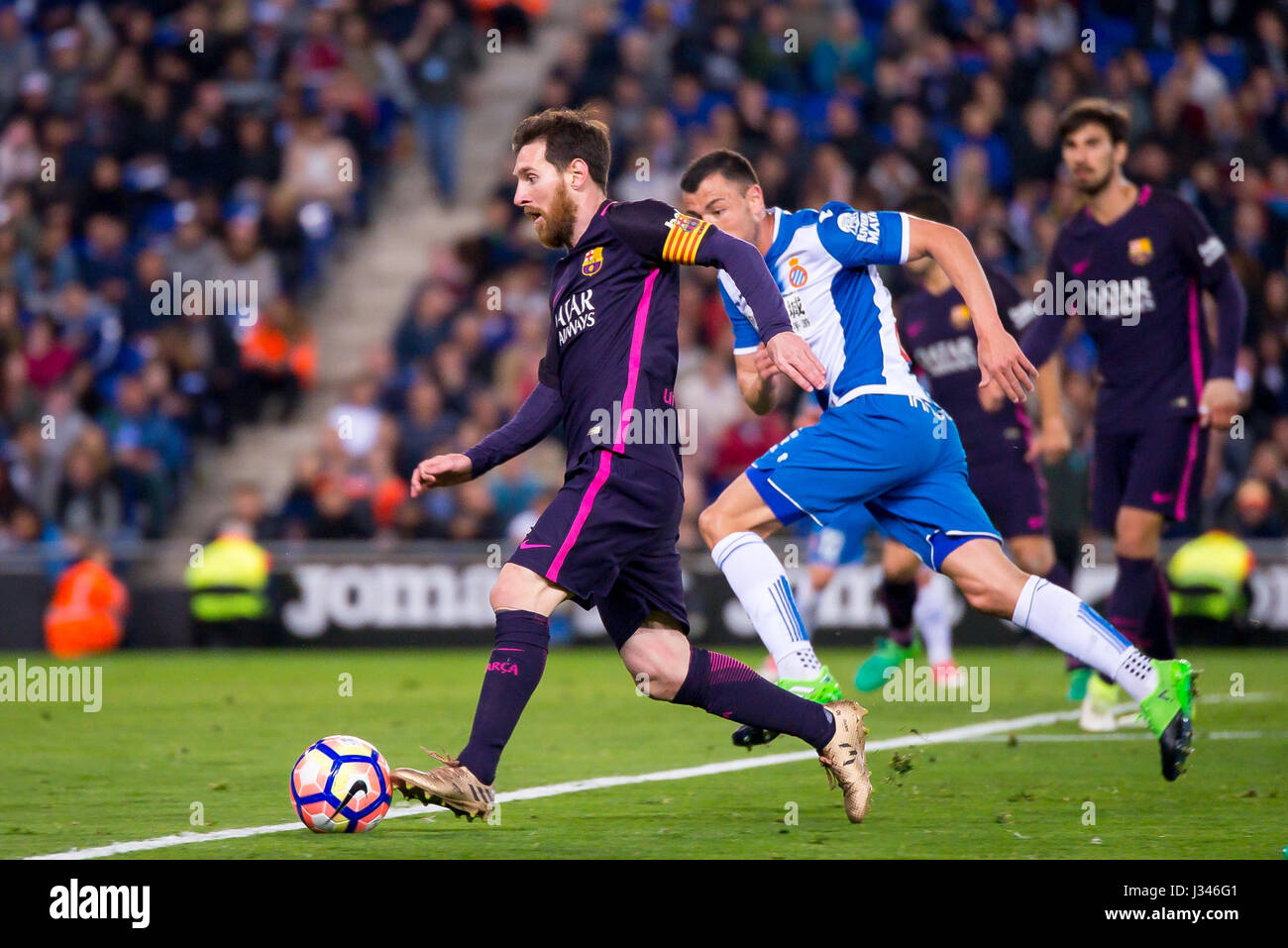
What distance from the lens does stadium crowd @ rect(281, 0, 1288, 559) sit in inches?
583

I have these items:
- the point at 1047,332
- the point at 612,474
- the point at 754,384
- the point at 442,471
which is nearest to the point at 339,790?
the point at 442,471

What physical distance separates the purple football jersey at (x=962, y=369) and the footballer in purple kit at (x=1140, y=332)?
2.73 feet

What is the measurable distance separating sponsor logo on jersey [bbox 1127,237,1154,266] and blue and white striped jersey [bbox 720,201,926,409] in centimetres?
210

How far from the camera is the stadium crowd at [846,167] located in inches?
583

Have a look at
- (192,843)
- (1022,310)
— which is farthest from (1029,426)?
(192,843)

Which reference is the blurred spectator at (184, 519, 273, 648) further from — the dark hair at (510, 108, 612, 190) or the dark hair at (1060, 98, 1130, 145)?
the dark hair at (510, 108, 612, 190)

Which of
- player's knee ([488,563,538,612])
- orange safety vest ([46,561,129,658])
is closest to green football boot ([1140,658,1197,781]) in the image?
player's knee ([488,563,538,612])

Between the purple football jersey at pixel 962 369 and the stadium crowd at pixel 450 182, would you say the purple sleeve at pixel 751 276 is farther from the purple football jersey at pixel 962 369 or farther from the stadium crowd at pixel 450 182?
the stadium crowd at pixel 450 182

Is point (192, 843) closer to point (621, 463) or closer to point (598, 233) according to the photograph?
point (621, 463)

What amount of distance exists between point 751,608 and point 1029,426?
3.35m

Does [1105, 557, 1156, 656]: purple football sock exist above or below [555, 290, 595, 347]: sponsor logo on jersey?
below

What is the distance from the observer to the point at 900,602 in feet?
31.2

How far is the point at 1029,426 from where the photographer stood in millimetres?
9281

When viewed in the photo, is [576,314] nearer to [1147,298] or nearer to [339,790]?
[339,790]
